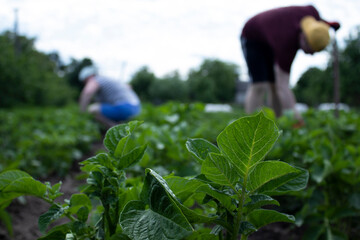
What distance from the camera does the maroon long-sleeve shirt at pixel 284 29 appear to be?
3.87 m

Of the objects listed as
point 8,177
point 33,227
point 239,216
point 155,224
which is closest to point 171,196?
point 155,224

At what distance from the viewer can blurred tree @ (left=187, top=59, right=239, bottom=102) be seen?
193 ft

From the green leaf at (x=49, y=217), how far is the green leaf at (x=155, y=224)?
0.68 ft

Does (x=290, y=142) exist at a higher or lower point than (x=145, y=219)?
lower

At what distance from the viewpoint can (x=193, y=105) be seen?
306 cm

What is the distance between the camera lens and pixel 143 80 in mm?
57281

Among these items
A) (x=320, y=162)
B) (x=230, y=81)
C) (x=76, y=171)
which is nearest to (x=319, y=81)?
(x=76, y=171)

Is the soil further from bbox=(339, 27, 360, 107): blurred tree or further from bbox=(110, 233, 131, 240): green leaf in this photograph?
bbox=(339, 27, 360, 107): blurred tree

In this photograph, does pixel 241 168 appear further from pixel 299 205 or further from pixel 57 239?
pixel 299 205

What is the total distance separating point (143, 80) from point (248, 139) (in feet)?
189

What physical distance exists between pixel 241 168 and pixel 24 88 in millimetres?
13254

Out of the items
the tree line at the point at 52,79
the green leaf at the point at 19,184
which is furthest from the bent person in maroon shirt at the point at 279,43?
the green leaf at the point at 19,184

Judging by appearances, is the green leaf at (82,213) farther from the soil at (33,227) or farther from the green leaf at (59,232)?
the soil at (33,227)

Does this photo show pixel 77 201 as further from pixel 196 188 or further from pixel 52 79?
pixel 52 79
